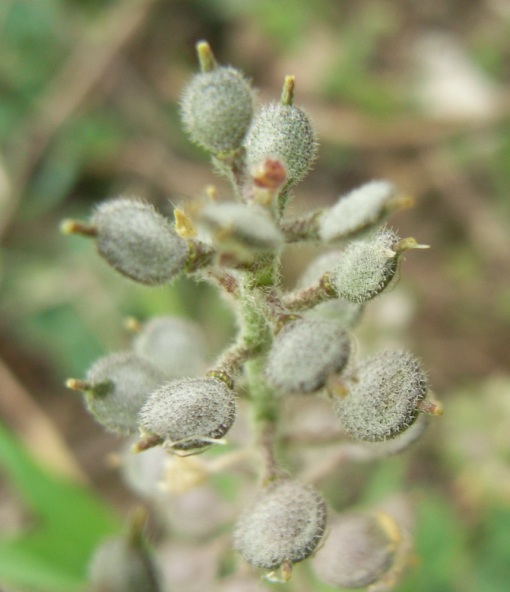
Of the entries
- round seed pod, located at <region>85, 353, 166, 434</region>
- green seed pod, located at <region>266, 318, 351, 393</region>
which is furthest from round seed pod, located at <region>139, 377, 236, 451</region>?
round seed pod, located at <region>85, 353, 166, 434</region>

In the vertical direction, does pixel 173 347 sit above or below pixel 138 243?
below

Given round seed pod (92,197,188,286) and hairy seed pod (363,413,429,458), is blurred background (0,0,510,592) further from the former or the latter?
round seed pod (92,197,188,286)

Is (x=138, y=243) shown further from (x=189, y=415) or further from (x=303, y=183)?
(x=303, y=183)

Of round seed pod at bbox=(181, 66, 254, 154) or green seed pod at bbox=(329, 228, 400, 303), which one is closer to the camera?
green seed pod at bbox=(329, 228, 400, 303)

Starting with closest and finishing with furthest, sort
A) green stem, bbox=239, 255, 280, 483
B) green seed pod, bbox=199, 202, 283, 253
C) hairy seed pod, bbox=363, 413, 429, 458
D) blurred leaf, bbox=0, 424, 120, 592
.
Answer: green seed pod, bbox=199, 202, 283, 253, green stem, bbox=239, 255, 280, 483, hairy seed pod, bbox=363, 413, 429, 458, blurred leaf, bbox=0, 424, 120, 592

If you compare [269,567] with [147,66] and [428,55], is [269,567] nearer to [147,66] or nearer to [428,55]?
[147,66]

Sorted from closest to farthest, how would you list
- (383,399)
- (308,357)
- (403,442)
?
(308,357), (383,399), (403,442)

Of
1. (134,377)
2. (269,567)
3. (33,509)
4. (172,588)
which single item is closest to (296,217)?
→ (134,377)

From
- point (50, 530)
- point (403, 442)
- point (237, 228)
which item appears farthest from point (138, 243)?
point (50, 530)
